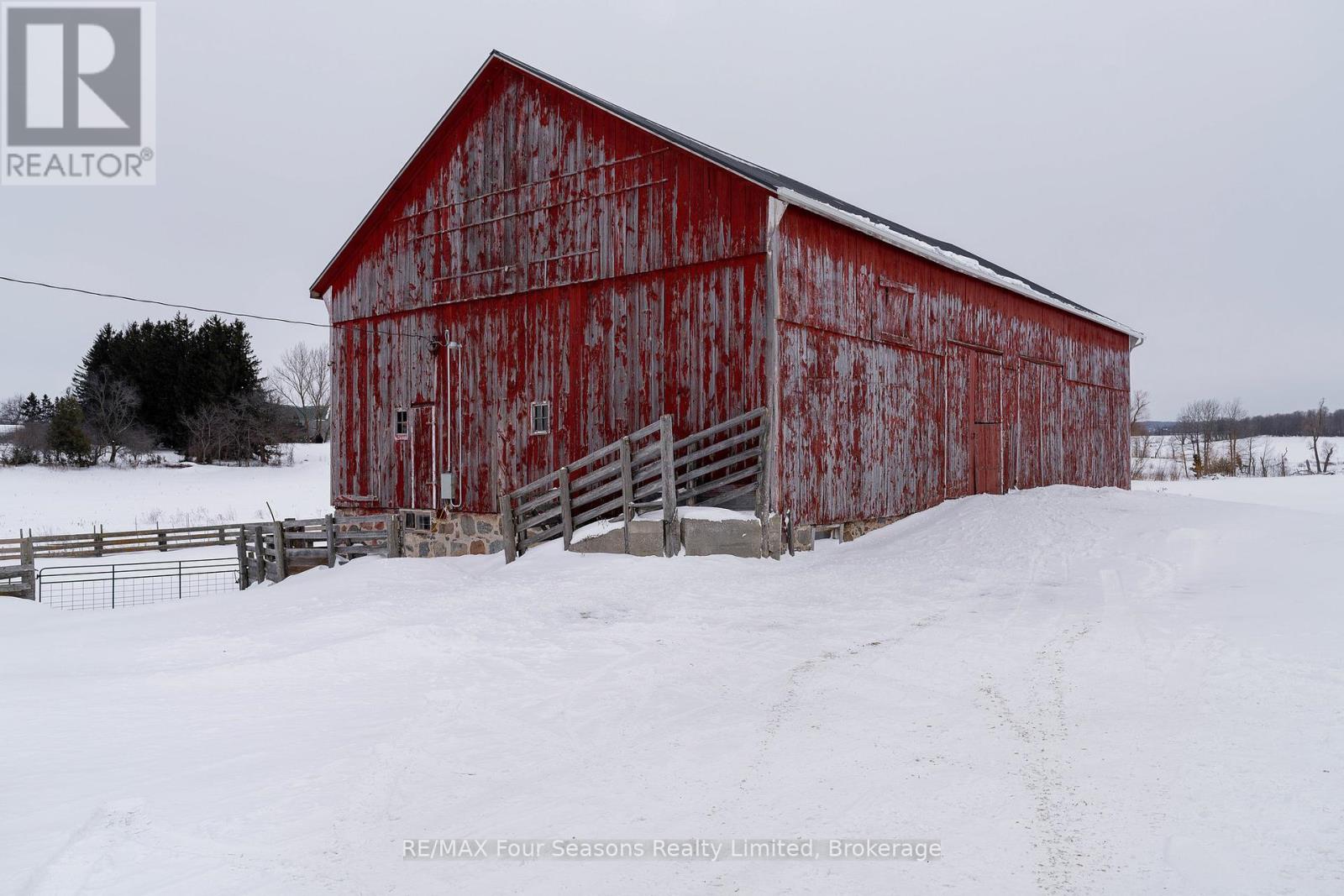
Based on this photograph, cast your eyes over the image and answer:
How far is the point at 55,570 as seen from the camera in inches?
877

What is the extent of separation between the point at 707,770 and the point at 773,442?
7886 mm

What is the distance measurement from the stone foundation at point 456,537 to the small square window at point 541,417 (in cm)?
181

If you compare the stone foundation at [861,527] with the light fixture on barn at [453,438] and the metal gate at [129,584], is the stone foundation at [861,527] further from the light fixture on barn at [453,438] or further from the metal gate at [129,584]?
the metal gate at [129,584]

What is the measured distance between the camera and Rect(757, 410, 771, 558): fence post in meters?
12.4

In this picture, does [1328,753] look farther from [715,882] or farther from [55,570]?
[55,570]

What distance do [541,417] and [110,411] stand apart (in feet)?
125

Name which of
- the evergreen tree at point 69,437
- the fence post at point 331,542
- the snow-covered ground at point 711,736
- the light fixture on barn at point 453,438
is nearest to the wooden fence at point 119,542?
the fence post at point 331,542

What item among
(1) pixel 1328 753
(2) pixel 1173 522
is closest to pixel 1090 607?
(1) pixel 1328 753

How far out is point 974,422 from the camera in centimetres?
1792

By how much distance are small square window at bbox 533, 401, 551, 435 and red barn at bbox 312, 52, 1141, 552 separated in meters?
0.03

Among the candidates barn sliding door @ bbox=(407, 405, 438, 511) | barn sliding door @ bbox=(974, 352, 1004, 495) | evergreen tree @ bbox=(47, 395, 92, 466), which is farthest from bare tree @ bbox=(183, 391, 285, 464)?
barn sliding door @ bbox=(974, 352, 1004, 495)

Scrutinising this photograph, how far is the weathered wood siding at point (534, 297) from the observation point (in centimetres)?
1330

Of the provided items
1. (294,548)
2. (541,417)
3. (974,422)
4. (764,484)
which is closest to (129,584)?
(294,548)

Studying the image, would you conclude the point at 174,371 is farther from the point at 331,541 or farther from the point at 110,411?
the point at 331,541
